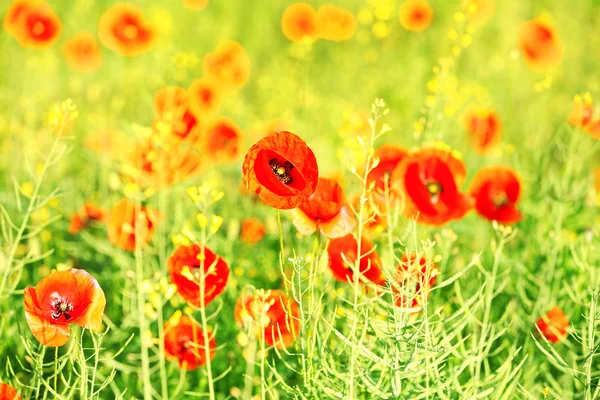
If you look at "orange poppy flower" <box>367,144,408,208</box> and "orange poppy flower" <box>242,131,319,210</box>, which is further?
"orange poppy flower" <box>367,144,408,208</box>

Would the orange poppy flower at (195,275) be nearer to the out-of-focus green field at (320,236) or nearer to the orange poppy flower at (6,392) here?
the out-of-focus green field at (320,236)

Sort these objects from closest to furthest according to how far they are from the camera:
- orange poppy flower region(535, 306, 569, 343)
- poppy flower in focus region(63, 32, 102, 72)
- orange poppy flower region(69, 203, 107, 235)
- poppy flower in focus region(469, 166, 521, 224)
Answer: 1. orange poppy flower region(535, 306, 569, 343)
2. poppy flower in focus region(469, 166, 521, 224)
3. orange poppy flower region(69, 203, 107, 235)
4. poppy flower in focus region(63, 32, 102, 72)

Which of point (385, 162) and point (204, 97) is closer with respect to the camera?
point (385, 162)

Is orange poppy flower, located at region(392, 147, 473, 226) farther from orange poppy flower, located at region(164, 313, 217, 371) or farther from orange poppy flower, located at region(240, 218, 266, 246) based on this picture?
orange poppy flower, located at region(240, 218, 266, 246)

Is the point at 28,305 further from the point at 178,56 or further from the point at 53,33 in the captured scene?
the point at 53,33

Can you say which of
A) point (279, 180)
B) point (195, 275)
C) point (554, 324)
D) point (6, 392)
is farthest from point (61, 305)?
point (554, 324)

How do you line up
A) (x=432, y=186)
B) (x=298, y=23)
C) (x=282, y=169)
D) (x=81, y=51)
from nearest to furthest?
(x=282, y=169)
(x=432, y=186)
(x=81, y=51)
(x=298, y=23)

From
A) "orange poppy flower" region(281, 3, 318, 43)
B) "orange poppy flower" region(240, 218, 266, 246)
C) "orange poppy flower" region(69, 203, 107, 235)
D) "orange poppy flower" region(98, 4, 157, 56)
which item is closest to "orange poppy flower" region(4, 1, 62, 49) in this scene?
"orange poppy flower" region(98, 4, 157, 56)

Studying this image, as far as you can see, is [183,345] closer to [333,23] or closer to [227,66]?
[227,66]
